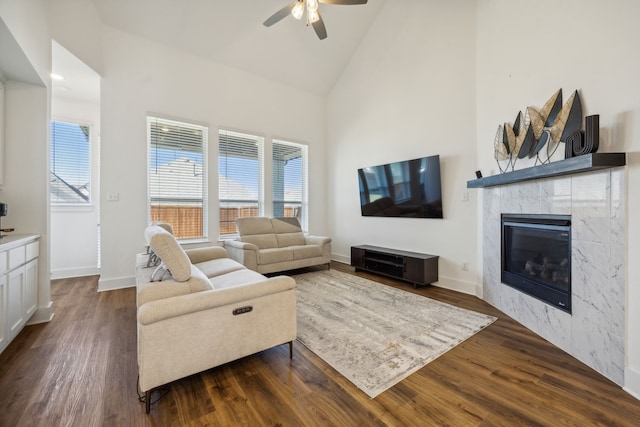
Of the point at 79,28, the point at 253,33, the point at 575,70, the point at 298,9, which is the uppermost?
the point at 253,33

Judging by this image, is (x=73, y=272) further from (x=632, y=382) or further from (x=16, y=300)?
(x=632, y=382)

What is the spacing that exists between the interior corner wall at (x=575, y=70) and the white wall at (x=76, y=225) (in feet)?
19.6

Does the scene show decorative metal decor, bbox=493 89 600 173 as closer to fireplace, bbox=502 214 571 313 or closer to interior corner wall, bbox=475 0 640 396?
interior corner wall, bbox=475 0 640 396

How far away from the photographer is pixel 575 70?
6.92ft

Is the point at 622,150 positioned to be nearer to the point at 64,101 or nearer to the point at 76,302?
the point at 76,302

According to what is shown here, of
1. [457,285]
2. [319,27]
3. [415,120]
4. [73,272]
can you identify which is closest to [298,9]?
[319,27]

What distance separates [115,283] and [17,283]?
5.24 feet

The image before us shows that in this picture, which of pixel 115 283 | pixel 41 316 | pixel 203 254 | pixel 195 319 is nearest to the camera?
pixel 195 319

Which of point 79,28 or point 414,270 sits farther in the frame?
point 414,270

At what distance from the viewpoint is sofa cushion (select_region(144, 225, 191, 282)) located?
5.53ft

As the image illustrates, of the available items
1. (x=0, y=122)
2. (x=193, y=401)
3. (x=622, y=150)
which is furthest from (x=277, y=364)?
(x=0, y=122)

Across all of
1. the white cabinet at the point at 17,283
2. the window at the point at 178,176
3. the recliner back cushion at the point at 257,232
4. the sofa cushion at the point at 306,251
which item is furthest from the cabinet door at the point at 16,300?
the sofa cushion at the point at 306,251

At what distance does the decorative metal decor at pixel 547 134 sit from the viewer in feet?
6.22

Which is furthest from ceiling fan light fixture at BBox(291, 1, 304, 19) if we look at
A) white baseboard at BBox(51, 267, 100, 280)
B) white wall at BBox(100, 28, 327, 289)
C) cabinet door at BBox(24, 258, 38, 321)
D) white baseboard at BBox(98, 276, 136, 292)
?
white baseboard at BBox(51, 267, 100, 280)
